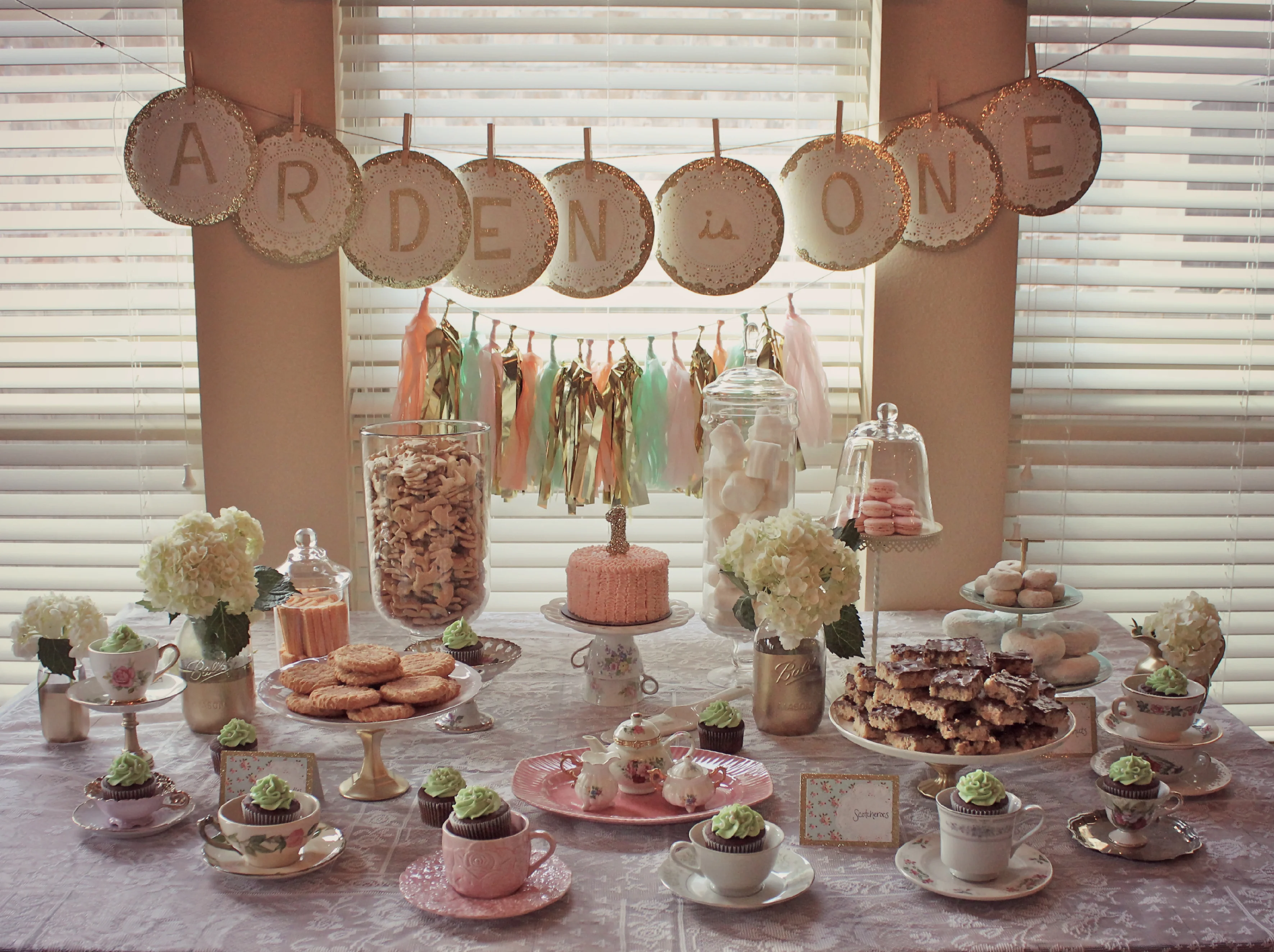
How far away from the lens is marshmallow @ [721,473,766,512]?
6.16ft

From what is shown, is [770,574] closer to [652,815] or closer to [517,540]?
[652,815]

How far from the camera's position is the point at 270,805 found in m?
1.28

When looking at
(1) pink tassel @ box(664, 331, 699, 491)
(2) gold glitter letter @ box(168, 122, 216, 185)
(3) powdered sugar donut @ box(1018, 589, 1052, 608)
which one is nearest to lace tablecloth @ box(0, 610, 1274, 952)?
(3) powdered sugar donut @ box(1018, 589, 1052, 608)

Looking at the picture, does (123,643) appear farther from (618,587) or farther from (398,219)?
(398,219)

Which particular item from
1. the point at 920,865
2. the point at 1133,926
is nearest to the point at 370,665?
the point at 920,865

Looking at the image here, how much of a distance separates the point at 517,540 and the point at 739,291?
0.77m

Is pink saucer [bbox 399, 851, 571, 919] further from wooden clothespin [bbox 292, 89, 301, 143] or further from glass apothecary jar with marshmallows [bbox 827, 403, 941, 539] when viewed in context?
wooden clothespin [bbox 292, 89, 301, 143]

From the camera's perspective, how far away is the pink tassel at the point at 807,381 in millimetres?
2346

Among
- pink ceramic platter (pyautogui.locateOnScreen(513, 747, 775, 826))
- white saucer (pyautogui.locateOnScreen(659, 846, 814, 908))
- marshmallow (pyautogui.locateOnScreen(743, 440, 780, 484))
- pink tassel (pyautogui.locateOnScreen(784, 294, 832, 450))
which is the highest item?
pink tassel (pyautogui.locateOnScreen(784, 294, 832, 450))

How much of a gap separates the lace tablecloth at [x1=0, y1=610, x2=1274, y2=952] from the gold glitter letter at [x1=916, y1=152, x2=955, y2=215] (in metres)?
1.15

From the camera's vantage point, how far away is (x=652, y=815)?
1.41m

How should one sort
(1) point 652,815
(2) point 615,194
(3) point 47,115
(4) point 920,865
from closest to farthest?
(4) point 920,865 < (1) point 652,815 < (2) point 615,194 < (3) point 47,115

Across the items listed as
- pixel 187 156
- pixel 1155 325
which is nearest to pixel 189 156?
pixel 187 156

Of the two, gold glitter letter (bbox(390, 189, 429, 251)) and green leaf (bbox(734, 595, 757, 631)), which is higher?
gold glitter letter (bbox(390, 189, 429, 251))
